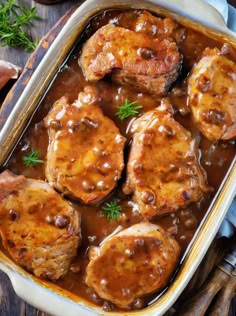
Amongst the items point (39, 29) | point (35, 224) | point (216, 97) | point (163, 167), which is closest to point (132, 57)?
point (216, 97)

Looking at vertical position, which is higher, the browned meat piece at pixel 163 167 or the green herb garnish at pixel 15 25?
the green herb garnish at pixel 15 25

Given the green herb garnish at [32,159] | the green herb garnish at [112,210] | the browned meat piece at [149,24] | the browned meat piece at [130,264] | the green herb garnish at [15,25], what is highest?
the browned meat piece at [149,24]

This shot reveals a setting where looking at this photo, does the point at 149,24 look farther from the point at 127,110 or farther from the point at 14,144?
the point at 14,144

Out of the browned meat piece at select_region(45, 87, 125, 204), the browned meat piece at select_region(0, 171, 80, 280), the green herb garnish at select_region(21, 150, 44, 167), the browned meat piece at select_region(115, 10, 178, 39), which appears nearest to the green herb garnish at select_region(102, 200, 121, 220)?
the browned meat piece at select_region(45, 87, 125, 204)

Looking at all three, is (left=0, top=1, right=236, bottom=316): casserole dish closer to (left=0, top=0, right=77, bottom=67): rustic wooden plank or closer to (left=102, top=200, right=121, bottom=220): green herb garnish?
(left=102, top=200, right=121, bottom=220): green herb garnish

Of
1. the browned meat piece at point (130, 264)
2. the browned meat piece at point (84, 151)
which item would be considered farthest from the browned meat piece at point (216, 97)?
the browned meat piece at point (130, 264)

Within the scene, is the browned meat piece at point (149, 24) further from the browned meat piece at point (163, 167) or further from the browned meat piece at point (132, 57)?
the browned meat piece at point (163, 167)
